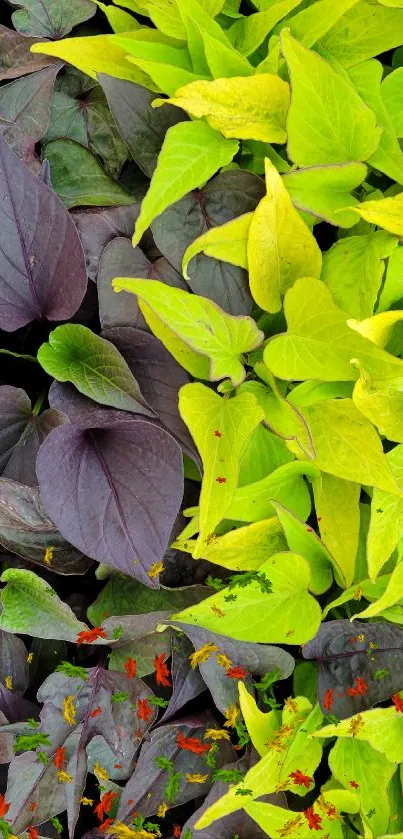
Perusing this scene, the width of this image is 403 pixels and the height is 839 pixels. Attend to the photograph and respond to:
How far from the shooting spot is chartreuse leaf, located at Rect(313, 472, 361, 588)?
60 centimetres

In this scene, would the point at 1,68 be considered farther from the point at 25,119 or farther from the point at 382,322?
the point at 382,322

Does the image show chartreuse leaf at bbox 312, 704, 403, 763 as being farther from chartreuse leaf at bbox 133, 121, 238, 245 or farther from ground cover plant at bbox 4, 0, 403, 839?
chartreuse leaf at bbox 133, 121, 238, 245

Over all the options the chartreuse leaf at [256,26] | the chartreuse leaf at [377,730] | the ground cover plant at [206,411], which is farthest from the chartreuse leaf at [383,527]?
the chartreuse leaf at [256,26]

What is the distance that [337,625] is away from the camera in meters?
0.62

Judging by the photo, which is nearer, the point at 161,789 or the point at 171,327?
the point at 171,327

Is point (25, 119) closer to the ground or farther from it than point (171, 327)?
farther from it

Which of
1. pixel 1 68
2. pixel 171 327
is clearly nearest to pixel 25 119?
pixel 1 68

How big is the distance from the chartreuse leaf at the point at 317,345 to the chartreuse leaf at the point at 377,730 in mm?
245

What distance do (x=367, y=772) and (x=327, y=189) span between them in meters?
0.44

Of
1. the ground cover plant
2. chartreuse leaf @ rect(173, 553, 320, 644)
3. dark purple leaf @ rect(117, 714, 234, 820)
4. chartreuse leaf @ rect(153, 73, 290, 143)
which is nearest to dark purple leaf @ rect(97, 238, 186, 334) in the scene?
the ground cover plant

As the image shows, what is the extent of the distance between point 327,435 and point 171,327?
145 millimetres

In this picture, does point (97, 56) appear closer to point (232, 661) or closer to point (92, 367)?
point (92, 367)

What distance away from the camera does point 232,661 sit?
62cm

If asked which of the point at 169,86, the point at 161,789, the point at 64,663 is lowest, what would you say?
the point at 161,789
